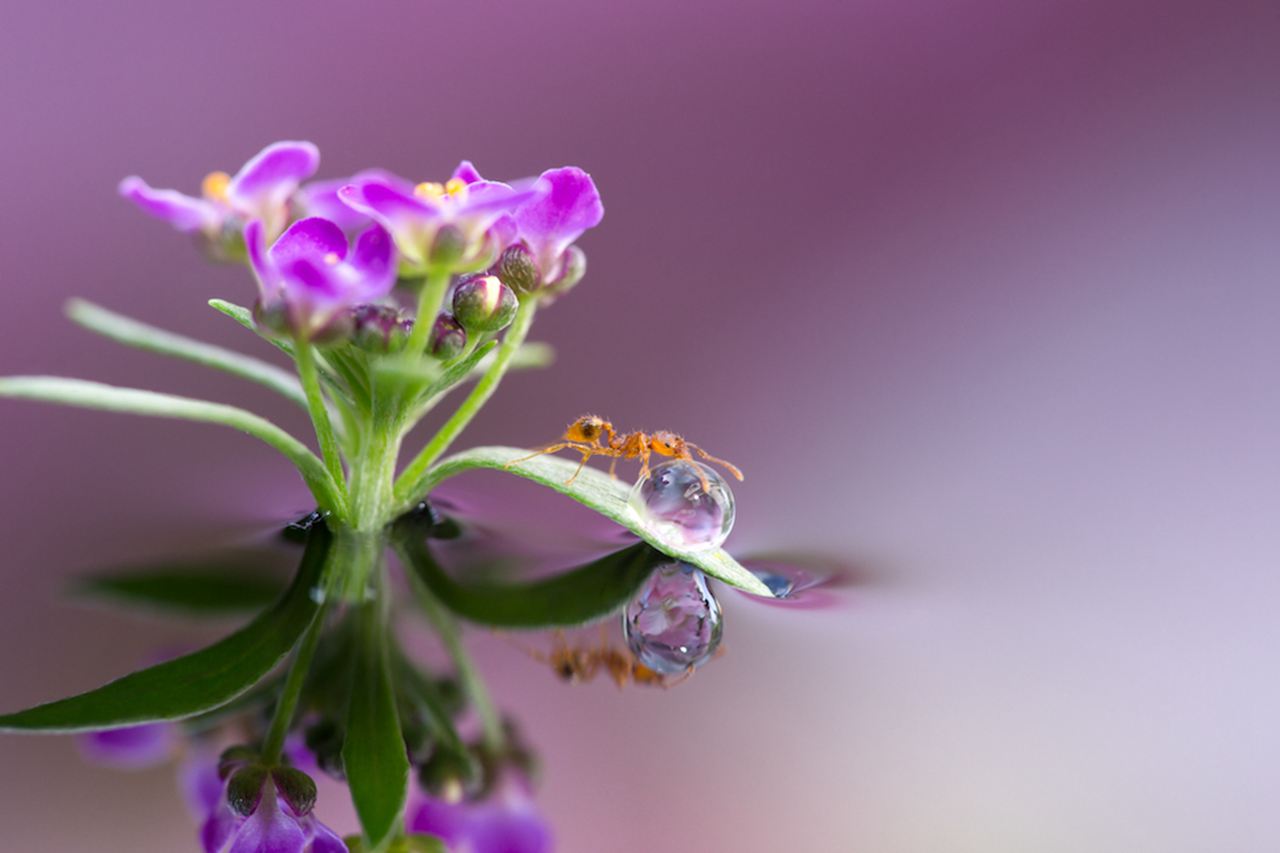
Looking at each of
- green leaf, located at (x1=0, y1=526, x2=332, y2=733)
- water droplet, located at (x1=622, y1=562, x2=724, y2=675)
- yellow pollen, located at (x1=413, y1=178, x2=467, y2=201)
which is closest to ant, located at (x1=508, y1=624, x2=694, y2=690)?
water droplet, located at (x1=622, y1=562, x2=724, y2=675)

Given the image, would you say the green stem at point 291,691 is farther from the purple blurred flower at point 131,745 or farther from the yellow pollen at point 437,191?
the yellow pollen at point 437,191

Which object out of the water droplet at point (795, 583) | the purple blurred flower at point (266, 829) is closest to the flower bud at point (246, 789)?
the purple blurred flower at point (266, 829)

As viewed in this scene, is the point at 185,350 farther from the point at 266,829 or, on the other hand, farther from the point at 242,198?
the point at 266,829

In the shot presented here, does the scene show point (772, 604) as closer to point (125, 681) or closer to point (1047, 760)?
point (1047, 760)

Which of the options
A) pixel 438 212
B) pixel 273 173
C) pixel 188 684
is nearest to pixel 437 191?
pixel 438 212

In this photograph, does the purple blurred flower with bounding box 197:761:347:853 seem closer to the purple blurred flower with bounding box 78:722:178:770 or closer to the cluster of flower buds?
the purple blurred flower with bounding box 78:722:178:770

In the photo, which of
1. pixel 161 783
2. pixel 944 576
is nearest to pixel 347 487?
pixel 161 783
